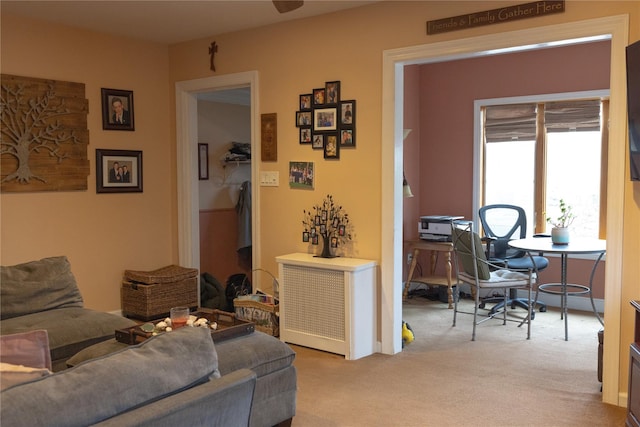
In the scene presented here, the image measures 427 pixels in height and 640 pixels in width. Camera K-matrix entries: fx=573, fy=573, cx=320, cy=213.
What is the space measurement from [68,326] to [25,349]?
5.75 feet

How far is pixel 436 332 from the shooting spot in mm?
4758

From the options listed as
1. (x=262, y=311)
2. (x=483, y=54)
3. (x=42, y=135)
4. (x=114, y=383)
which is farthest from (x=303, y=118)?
(x=114, y=383)

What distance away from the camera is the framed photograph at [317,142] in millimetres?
4438

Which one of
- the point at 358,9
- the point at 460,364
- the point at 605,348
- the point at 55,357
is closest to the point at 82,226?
the point at 55,357

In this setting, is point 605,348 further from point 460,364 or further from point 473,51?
point 473,51

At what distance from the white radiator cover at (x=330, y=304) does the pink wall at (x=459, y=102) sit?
234 cm

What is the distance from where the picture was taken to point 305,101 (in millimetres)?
4508

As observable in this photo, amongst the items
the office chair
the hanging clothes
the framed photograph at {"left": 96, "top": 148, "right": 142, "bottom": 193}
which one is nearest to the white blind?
the office chair

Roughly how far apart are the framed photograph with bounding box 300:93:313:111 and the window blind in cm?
247

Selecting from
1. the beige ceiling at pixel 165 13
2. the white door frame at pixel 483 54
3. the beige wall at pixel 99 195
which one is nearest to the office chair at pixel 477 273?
the white door frame at pixel 483 54

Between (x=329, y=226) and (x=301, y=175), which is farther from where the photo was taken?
(x=301, y=175)

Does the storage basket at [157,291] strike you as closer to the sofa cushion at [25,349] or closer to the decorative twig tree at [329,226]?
the decorative twig tree at [329,226]

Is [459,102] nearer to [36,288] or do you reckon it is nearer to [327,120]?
[327,120]

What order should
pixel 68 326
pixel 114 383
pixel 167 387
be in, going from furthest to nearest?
pixel 68 326, pixel 167 387, pixel 114 383
